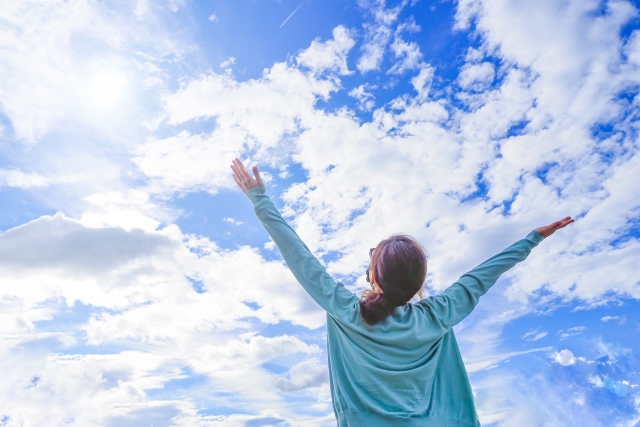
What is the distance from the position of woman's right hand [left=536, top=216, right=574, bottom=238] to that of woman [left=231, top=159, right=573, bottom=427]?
1265mm

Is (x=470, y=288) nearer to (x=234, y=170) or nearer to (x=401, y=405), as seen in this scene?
(x=401, y=405)

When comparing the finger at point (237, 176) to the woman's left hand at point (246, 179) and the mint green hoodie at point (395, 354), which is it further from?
the mint green hoodie at point (395, 354)

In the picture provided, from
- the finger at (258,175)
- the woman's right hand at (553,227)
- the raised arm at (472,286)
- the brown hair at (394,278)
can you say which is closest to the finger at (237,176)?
the finger at (258,175)

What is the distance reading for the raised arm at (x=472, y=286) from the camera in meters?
5.10

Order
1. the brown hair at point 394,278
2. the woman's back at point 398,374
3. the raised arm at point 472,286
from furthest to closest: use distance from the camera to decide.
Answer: the raised arm at point 472,286 → the brown hair at point 394,278 → the woman's back at point 398,374

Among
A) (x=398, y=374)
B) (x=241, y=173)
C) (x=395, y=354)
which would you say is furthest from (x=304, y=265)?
(x=241, y=173)

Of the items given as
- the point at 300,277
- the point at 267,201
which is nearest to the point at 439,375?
the point at 300,277

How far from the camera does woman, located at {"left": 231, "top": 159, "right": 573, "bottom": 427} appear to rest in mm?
4652

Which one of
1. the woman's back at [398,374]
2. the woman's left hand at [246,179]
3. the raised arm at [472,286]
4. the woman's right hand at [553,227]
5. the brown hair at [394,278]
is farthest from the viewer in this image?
the woman's right hand at [553,227]

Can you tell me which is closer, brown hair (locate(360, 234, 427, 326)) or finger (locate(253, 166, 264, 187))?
brown hair (locate(360, 234, 427, 326))

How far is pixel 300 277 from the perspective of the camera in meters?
5.07

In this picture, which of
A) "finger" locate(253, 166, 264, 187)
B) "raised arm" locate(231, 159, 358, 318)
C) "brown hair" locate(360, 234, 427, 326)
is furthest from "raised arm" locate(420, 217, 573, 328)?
"finger" locate(253, 166, 264, 187)

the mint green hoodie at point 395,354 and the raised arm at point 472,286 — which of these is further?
the raised arm at point 472,286

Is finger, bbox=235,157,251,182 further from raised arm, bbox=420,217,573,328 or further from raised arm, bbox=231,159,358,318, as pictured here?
raised arm, bbox=420,217,573,328
